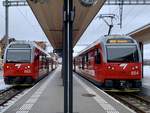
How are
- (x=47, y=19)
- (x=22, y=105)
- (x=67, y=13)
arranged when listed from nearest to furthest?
(x=67, y=13) → (x=22, y=105) → (x=47, y=19)

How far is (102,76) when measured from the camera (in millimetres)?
21422

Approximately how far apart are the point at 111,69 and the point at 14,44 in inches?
313

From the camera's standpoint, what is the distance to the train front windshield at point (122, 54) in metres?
21.4

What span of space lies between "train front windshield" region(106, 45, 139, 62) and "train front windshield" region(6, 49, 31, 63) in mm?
6473

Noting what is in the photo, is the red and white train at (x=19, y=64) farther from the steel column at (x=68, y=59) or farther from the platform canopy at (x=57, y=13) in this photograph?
the steel column at (x=68, y=59)

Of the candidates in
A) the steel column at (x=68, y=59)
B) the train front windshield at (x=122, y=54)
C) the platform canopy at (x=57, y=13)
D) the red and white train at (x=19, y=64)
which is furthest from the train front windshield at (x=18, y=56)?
the steel column at (x=68, y=59)

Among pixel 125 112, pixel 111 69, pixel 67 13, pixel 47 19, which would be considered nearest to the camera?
pixel 67 13

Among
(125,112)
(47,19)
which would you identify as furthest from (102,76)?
(125,112)

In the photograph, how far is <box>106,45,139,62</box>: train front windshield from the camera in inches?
844

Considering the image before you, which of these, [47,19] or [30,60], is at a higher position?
Result: [47,19]

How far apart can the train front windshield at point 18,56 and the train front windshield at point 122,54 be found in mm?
6473

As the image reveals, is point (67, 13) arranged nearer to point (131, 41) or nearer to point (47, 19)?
point (131, 41)

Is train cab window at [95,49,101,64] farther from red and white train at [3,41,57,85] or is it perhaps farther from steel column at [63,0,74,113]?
steel column at [63,0,74,113]

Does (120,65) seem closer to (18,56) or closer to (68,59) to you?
(18,56)
